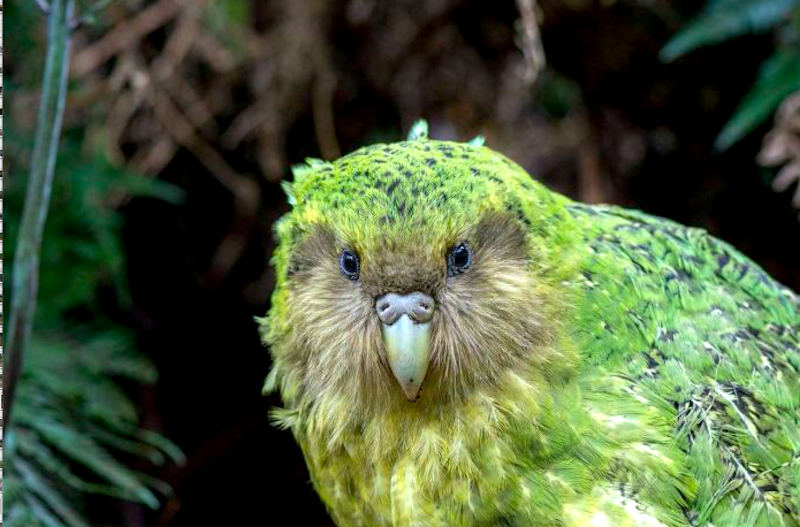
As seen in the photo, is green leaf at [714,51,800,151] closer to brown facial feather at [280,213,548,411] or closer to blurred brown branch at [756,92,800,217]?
blurred brown branch at [756,92,800,217]

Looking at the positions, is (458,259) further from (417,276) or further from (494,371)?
(494,371)

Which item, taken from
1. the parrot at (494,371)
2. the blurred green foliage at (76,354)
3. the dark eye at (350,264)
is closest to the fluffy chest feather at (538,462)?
the parrot at (494,371)

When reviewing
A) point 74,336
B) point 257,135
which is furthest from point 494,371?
point 257,135

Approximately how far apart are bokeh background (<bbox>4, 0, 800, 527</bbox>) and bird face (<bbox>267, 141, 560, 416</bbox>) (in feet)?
5.07

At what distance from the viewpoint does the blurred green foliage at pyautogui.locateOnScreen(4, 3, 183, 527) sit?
8.94ft

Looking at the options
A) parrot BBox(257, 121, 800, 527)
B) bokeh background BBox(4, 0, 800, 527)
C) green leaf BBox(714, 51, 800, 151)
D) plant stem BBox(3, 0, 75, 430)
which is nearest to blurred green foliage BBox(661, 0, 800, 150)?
green leaf BBox(714, 51, 800, 151)

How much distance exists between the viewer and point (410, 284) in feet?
5.22

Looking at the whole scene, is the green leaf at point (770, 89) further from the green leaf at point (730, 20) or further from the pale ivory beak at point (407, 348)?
the pale ivory beak at point (407, 348)

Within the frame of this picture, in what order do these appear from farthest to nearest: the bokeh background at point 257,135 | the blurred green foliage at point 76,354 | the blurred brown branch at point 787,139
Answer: the bokeh background at point 257,135, the blurred brown branch at point 787,139, the blurred green foliage at point 76,354

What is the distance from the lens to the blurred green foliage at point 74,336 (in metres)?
2.72

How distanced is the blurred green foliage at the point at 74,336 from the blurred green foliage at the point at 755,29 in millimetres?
1864

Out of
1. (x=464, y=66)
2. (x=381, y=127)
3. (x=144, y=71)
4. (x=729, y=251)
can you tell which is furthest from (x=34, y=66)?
(x=729, y=251)

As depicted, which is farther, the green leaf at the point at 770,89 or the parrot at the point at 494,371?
the green leaf at the point at 770,89

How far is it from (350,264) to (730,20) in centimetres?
170
